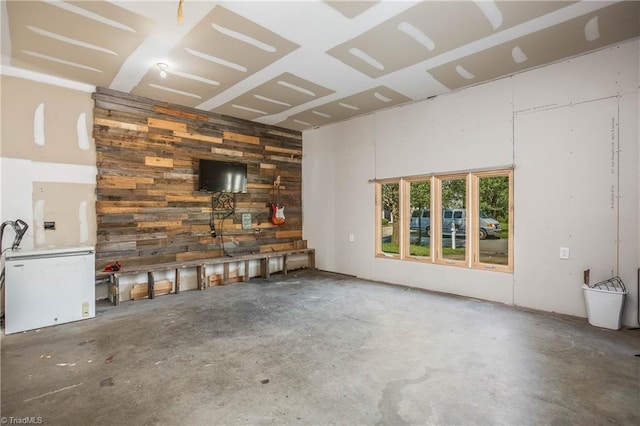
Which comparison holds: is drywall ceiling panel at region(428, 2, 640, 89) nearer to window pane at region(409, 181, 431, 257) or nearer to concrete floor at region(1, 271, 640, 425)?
window pane at region(409, 181, 431, 257)

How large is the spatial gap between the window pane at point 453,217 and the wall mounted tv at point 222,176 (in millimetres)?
3576

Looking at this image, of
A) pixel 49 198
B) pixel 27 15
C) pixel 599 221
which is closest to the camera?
pixel 27 15

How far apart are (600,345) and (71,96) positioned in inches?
272

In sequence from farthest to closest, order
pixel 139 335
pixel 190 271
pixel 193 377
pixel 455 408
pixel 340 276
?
1. pixel 340 276
2. pixel 190 271
3. pixel 139 335
4. pixel 193 377
5. pixel 455 408

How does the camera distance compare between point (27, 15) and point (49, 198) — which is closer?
point (27, 15)

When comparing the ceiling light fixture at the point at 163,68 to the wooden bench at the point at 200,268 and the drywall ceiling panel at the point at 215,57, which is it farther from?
the wooden bench at the point at 200,268

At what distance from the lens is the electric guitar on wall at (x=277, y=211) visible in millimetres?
6566

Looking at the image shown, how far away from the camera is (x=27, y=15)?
289 centimetres

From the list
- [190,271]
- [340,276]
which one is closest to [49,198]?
[190,271]

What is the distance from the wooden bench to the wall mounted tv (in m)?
1.26

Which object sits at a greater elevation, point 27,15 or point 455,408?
point 27,15

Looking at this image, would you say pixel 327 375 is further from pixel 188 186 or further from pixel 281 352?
pixel 188 186

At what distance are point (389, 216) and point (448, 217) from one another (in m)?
1.20

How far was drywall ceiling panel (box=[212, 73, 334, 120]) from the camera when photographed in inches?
176
